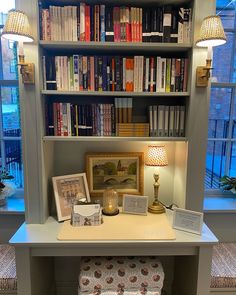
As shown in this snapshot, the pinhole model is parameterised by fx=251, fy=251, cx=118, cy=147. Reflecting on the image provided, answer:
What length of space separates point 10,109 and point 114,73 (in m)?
1.01

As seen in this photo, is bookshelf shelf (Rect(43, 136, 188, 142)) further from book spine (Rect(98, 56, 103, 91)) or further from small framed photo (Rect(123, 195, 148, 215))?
small framed photo (Rect(123, 195, 148, 215))

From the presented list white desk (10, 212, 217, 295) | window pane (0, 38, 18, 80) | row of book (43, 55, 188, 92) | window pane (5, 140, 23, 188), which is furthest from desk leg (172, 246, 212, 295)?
window pane (0, 38, 18, 80)

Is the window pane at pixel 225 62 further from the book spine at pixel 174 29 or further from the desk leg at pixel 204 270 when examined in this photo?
the desk leg at pixel 204 270

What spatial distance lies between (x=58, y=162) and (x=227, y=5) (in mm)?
1823

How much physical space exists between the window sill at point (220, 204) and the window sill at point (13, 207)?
1.41 m

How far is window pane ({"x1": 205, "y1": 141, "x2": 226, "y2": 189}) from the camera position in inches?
84.4

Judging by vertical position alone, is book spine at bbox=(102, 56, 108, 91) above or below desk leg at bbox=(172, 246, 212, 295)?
above

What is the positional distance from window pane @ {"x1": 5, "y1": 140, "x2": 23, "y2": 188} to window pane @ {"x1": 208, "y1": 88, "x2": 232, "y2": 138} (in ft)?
5.30

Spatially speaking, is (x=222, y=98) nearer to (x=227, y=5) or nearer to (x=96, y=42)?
(x=227, y=5)

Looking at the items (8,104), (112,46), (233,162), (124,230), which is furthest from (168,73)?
(8,104)

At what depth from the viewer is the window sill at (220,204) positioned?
195 centimetres

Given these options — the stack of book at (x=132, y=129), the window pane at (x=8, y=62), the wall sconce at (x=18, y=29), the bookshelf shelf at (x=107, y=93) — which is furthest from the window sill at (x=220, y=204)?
the window pane at (x=8, y=62)

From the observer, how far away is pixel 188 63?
5.11 feet

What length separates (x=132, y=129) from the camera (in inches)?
62.7
